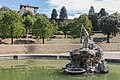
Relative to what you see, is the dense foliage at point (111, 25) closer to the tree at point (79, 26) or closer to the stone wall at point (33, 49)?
the tree at point (79, 26)

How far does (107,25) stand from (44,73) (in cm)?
4198

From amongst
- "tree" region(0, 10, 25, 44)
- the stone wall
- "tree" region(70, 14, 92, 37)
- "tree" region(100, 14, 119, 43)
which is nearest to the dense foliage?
"tree" region(100, 14, 119, 43)

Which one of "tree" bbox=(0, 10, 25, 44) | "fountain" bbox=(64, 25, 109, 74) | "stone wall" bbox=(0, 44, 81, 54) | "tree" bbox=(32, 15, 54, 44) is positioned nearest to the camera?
Result: "fountain" bbox=(64, 25, 109, 74)

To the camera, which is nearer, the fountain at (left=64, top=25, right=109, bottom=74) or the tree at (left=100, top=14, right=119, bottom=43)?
the fountain at (left=64, top=25, right=109, bottom=74)

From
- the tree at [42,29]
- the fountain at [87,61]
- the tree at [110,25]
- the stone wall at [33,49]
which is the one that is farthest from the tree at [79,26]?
the fountain at [87,61]

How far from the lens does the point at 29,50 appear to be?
50781 mm

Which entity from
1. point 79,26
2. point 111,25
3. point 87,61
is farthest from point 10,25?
point 87,61

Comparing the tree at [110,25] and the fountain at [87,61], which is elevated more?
the tree at [110,25]

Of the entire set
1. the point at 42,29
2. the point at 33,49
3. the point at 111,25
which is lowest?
the point at 33,49

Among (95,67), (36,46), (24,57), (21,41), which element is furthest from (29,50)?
(95,67)

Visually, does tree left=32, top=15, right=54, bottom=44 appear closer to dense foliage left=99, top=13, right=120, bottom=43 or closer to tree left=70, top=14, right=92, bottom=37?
tree left=70, top=14, right=92, bottom=37

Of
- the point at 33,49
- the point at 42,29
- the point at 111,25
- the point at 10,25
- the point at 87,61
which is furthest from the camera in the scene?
the point at 111,25

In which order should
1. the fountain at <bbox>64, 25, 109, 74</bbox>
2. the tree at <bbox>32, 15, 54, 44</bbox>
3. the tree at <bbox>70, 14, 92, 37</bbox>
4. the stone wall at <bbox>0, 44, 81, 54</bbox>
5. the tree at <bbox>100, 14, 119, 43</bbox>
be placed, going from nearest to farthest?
the fountain at <bbox>64, 25, 109, 74</bbox>, the stone wall at <bbox>0, 44, 81, 54</bbox>, the tree at <bbox>32, 15, 54, 44</bbox>, the tree at <bbox>70, 14, 92, 37</bbox>, the tree at <bbox>100, 14, 119, 43</bbox>

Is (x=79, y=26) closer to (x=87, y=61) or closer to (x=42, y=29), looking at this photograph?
(x=42, y=29)
